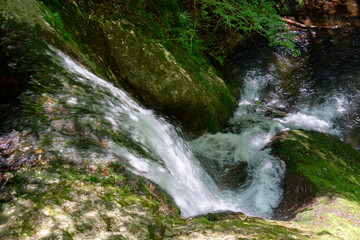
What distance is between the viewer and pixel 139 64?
5.53 metres

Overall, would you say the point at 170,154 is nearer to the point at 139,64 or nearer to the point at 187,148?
the point at 187,148

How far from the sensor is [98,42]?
5.24 m

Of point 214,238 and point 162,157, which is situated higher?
point 214,238

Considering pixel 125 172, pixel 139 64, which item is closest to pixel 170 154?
pixel 125 172

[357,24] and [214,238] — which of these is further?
[357,24]

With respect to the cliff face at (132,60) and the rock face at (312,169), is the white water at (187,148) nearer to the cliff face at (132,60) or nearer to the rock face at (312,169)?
the rock face at (312,169)

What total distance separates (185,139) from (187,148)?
0.37 metres

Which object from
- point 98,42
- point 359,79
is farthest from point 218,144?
point 359,79

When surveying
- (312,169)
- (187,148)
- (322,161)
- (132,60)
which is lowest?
(187,148)

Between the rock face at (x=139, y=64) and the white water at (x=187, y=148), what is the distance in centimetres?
62

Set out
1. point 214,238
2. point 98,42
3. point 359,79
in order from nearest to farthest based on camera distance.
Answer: point 214,238, point 98,42, point 359,79

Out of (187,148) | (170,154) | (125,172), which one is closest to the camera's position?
(125,172)

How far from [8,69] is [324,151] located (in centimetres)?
640

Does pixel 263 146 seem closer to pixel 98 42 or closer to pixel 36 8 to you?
pixel 98 42
